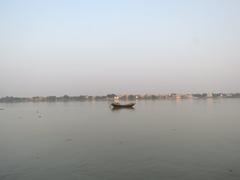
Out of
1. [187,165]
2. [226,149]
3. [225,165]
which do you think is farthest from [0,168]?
[226,149]

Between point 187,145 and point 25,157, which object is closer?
point 25,157

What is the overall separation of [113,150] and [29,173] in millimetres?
8248

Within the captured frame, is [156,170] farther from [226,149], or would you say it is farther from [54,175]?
[226,149]

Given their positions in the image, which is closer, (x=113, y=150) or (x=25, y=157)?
(x=25, y=157)

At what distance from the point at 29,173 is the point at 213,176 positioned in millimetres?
10611

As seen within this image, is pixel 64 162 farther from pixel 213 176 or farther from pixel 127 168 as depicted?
pixel 213 176

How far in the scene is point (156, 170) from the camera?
65.4ft

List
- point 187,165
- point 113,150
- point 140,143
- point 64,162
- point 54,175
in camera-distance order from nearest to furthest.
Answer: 1. point 54,175
2. point 187,165
3. point 64,162
4. point 113,150
5. point 140,143

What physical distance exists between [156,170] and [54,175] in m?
5.97

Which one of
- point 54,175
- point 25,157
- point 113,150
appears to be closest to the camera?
point 54,175

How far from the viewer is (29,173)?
20094mm

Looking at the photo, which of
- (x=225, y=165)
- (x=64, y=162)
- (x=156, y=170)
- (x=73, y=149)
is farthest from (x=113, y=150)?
(x=225, y=165)

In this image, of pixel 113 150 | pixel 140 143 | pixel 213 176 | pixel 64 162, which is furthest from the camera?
pixel 140 143

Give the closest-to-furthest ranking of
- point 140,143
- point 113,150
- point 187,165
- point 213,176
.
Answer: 1. point 213,176
2. point 187,165
3. point 113,150
4. point 140,143
